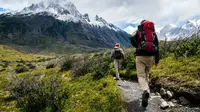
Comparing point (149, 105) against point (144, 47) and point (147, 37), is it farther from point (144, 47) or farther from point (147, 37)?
point (147, 37)

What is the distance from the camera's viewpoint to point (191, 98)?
30.8ft

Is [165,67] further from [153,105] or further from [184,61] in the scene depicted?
[153,105]

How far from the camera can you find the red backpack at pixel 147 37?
349 inches

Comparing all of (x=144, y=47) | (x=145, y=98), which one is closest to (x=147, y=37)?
(x=144, y=47)

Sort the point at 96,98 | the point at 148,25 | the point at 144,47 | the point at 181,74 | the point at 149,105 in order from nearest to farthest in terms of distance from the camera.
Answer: the point at 144,47 → the point at 148,25 → the point at 149,105 → the point at 96,98 → the point at 181,74

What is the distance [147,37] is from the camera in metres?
8.91

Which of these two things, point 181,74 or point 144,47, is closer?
point 144,47

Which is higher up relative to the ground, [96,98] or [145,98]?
→ [145,98]

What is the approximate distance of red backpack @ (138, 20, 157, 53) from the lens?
29.1 ft

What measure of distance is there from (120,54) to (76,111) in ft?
22.7

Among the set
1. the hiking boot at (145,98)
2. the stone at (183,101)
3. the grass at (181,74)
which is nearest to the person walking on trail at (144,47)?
the hiking boot at (145,98)

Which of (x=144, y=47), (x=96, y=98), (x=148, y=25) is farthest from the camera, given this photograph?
(x=96, y=98)

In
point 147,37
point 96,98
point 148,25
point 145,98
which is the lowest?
point 96,98

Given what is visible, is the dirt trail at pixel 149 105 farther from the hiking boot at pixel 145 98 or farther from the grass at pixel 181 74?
the grass at pixel 181 74
